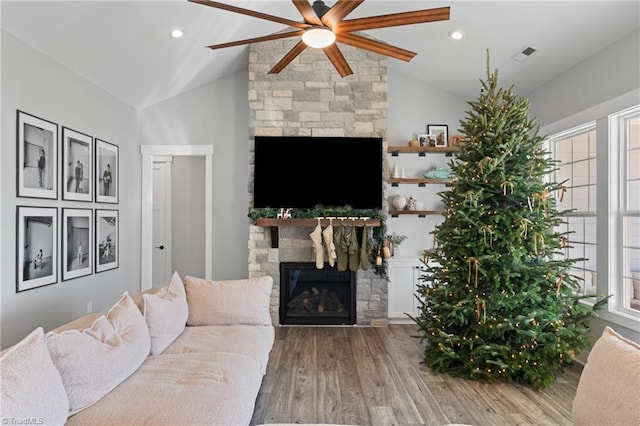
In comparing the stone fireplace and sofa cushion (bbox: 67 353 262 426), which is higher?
the stone fireplace

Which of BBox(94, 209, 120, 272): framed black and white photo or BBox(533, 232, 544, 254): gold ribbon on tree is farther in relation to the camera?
BBox(94, 209, 120, 272): framed black and white photo

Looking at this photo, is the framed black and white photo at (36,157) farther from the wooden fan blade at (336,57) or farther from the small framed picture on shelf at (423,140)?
the small framed picture on shelf at (423,140)

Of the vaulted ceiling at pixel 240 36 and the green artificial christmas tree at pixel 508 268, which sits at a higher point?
the vaulted ceiling at pixel 240 36

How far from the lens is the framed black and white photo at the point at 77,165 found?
3709 millimetres

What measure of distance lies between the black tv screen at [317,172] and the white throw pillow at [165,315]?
211 cm

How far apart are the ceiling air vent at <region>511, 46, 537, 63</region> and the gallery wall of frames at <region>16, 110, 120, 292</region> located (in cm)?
449

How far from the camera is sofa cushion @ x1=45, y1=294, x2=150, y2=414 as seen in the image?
1663 millimetres

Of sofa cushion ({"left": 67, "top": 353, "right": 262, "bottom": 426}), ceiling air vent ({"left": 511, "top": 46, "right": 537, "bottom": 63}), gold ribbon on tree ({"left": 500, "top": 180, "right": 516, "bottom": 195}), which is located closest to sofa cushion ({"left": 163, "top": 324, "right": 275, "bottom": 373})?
sofa cushion ({"left": 67, "top": 353, "right": 262, "bottom": 426})

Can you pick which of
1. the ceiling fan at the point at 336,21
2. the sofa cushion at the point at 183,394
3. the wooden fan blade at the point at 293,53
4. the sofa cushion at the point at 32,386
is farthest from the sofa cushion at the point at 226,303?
the ceiling fan at the point at 336,21

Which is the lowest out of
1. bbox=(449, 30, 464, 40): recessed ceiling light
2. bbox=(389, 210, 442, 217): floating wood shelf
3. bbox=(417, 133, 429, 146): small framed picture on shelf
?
bbox=(389, 210, 442, 217): floating wood shelf

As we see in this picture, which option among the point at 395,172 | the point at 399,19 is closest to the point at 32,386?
the point at 399,19

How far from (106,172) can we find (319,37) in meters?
3.30

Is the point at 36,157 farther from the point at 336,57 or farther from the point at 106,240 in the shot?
the point at 336,57

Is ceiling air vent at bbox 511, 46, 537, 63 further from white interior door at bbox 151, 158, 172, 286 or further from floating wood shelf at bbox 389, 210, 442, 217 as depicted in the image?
white interior door at bbox 151, 158, 172, 286
